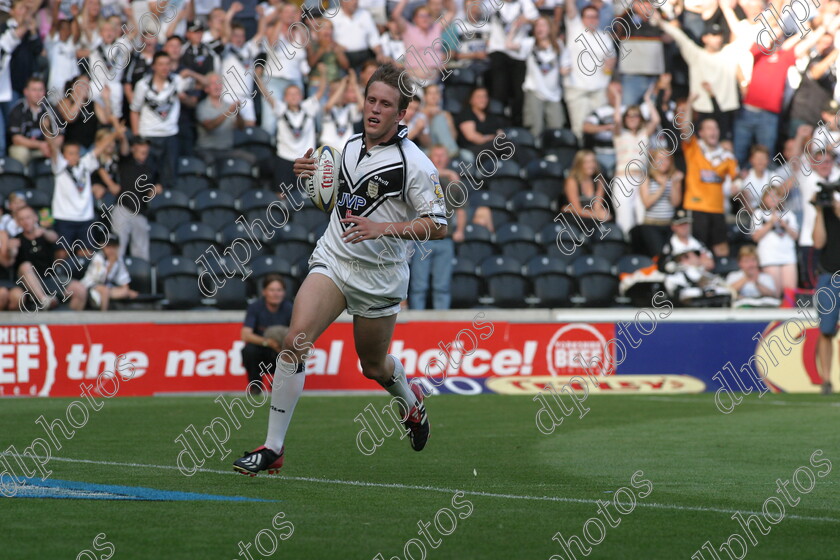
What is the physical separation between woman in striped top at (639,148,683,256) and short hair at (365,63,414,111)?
12.0 m

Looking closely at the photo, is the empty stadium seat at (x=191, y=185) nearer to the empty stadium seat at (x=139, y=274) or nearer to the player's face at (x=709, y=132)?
the empty stadium seat at (x=139, y=274)

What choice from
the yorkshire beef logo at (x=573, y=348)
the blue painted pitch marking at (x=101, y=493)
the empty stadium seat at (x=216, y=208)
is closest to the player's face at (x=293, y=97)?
the empty stadium seat at (x=216, y=208)

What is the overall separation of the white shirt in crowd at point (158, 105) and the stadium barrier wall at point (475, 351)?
327 cm

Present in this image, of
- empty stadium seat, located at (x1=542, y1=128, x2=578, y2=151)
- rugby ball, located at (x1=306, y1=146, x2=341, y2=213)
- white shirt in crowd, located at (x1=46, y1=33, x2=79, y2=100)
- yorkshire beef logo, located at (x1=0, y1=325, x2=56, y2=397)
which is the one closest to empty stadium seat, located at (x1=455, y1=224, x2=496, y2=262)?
empty stadium seat, located at (x1=542, y1=128, x2=578, y2=151)

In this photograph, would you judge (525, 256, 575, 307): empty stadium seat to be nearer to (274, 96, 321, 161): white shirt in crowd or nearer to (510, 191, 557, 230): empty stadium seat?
(510, 191, 557, 230): empty stadium seat

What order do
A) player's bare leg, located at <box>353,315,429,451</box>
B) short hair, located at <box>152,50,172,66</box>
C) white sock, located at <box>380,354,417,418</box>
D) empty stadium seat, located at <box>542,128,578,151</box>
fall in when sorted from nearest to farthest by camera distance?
player's bare leg, located at <box>353,315,429,451</box> < white sock, located at <box>380,354,417,418</box> < short hair, located at <box>152,50,172,66</box> < empty stadium seat, located at <box>542,128,578,151</box>

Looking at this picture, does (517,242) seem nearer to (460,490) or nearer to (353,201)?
Answer: (353,201)

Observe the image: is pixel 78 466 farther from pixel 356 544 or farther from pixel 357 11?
pixel 357 11

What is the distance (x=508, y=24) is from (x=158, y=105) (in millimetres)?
6035

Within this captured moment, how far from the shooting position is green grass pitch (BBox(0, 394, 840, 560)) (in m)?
5.64

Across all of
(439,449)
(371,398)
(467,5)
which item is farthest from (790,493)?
(467,5)

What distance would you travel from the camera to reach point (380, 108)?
796 centimetres

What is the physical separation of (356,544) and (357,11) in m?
15.4

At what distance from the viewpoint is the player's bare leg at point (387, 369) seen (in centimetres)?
834
